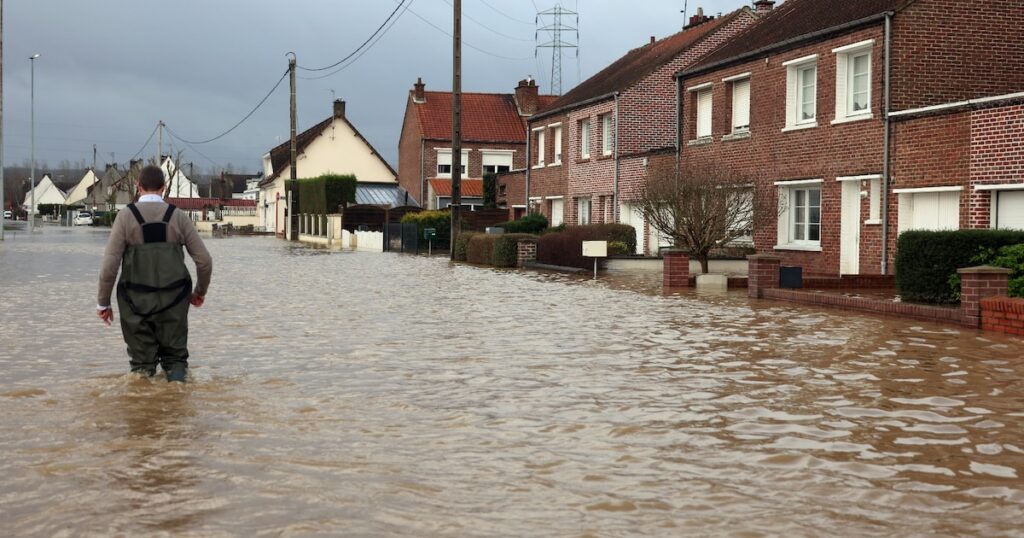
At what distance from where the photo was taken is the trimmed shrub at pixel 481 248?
3476 cm

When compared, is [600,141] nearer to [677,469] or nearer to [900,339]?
[900,339]

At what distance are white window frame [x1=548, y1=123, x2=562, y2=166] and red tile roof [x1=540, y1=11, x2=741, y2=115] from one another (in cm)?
67

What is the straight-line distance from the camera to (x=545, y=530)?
5539 mm

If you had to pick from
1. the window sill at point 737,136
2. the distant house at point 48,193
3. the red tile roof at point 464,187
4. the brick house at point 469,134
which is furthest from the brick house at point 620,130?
the distant house at point 48,193

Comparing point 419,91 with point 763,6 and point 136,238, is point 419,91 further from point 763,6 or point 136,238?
point 136,238

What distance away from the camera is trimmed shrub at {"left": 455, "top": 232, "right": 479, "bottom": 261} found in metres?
37.5

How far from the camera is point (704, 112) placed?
33688mm

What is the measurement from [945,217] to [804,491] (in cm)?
1802

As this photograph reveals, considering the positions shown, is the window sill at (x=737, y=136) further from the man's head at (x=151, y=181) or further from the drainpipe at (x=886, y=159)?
the man's head at (x=151, y=181)

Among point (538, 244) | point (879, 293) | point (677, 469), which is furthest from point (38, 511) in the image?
point (538, 244)

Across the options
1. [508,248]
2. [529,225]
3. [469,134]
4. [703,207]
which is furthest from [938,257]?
[469,134]

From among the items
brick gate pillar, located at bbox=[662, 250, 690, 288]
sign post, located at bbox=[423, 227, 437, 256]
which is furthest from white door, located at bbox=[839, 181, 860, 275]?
sign post, located at bbox=[423, 227, 437, 256]

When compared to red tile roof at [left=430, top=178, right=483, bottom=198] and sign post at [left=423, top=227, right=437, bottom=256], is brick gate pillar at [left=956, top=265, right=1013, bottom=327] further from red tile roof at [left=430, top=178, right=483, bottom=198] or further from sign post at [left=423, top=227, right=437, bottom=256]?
red tile roof at [left=430, top=178, right=483, bottom=198]

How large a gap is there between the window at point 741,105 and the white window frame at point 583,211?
1064cm
